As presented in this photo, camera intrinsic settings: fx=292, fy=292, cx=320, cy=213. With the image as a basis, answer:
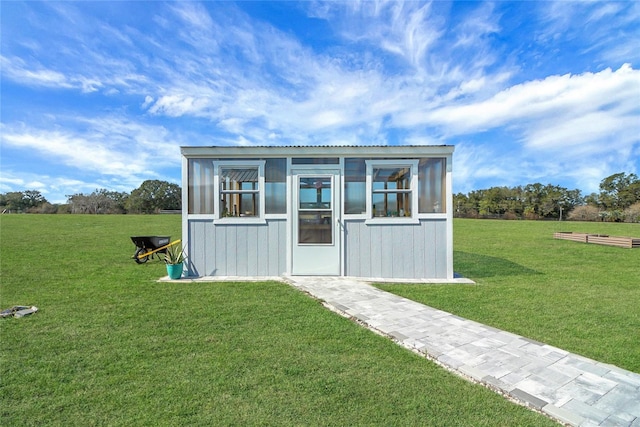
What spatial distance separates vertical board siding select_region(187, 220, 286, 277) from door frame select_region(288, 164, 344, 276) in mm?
248

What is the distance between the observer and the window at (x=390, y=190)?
20.3ft

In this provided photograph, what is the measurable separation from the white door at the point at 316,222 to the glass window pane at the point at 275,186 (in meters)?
0.25

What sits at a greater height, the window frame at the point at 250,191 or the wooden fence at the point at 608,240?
the window frame at the point at 250,191

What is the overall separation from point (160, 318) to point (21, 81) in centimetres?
897

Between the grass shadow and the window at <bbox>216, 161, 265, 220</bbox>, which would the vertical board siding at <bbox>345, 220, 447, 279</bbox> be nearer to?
the grass shadow

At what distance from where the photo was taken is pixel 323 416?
6.30 feet

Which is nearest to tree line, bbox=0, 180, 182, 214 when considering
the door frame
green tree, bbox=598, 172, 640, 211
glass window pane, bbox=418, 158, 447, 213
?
the door frame

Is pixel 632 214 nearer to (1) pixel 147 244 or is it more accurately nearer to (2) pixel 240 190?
(2) pixel 240 190

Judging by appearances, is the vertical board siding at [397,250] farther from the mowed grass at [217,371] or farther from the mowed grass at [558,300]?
the mowed grass at [217,371]

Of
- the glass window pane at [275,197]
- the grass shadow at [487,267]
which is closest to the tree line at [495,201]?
the grass shadow at [487,267]

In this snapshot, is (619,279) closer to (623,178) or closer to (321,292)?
(321,292)

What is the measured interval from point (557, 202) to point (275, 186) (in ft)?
179

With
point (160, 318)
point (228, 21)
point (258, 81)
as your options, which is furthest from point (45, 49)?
point (160, 318)

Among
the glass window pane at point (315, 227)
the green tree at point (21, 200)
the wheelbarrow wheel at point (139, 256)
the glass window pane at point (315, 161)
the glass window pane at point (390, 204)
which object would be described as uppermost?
the green tree at point (21, 200)
